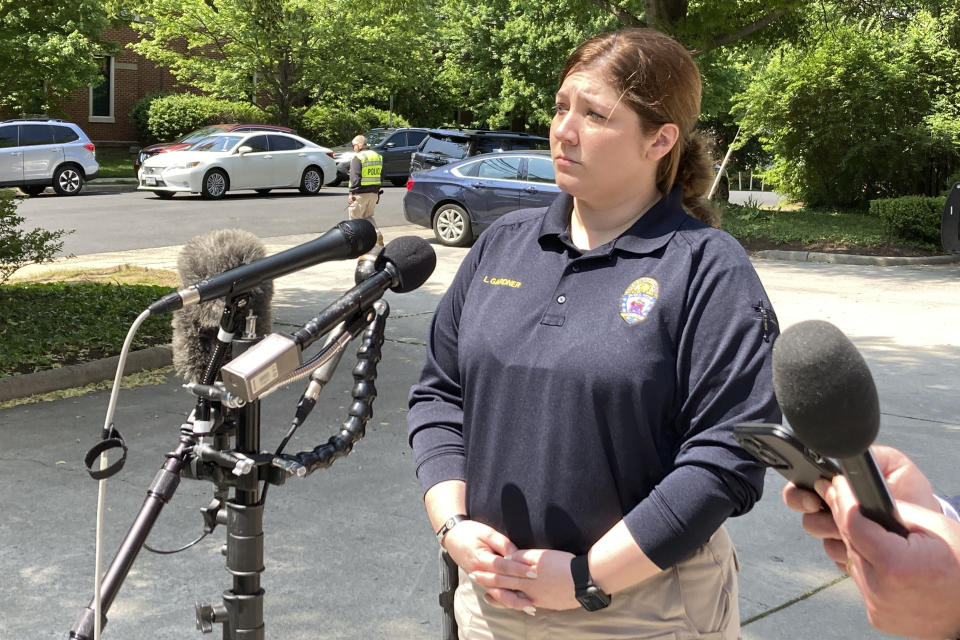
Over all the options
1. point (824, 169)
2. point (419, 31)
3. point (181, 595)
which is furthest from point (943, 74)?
point (181, 595)

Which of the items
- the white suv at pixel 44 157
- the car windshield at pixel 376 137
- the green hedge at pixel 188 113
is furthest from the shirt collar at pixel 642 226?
the green hedge at pixel 188 113

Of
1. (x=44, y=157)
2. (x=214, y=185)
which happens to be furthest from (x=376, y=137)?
(x=44, y=157)

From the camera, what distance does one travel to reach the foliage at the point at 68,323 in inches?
301

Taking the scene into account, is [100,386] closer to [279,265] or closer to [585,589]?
[279,265]

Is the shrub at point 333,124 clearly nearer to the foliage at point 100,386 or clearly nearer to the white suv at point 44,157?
the white suv at point 44,157

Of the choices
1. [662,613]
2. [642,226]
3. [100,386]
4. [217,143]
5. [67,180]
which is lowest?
[67,180]

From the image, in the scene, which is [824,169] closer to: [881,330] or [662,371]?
[881,330]

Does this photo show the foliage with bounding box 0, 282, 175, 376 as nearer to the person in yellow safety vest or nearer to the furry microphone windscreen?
the furry microphone windscreen

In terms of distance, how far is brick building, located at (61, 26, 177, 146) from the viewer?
35.0 m

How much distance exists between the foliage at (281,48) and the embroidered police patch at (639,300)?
2987 cm

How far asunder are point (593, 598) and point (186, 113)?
1356 inches

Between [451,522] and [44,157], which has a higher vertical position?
[451,522]

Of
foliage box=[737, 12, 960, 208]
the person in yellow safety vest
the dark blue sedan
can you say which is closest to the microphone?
the person in yellow safety vest

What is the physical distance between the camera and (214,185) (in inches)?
926
